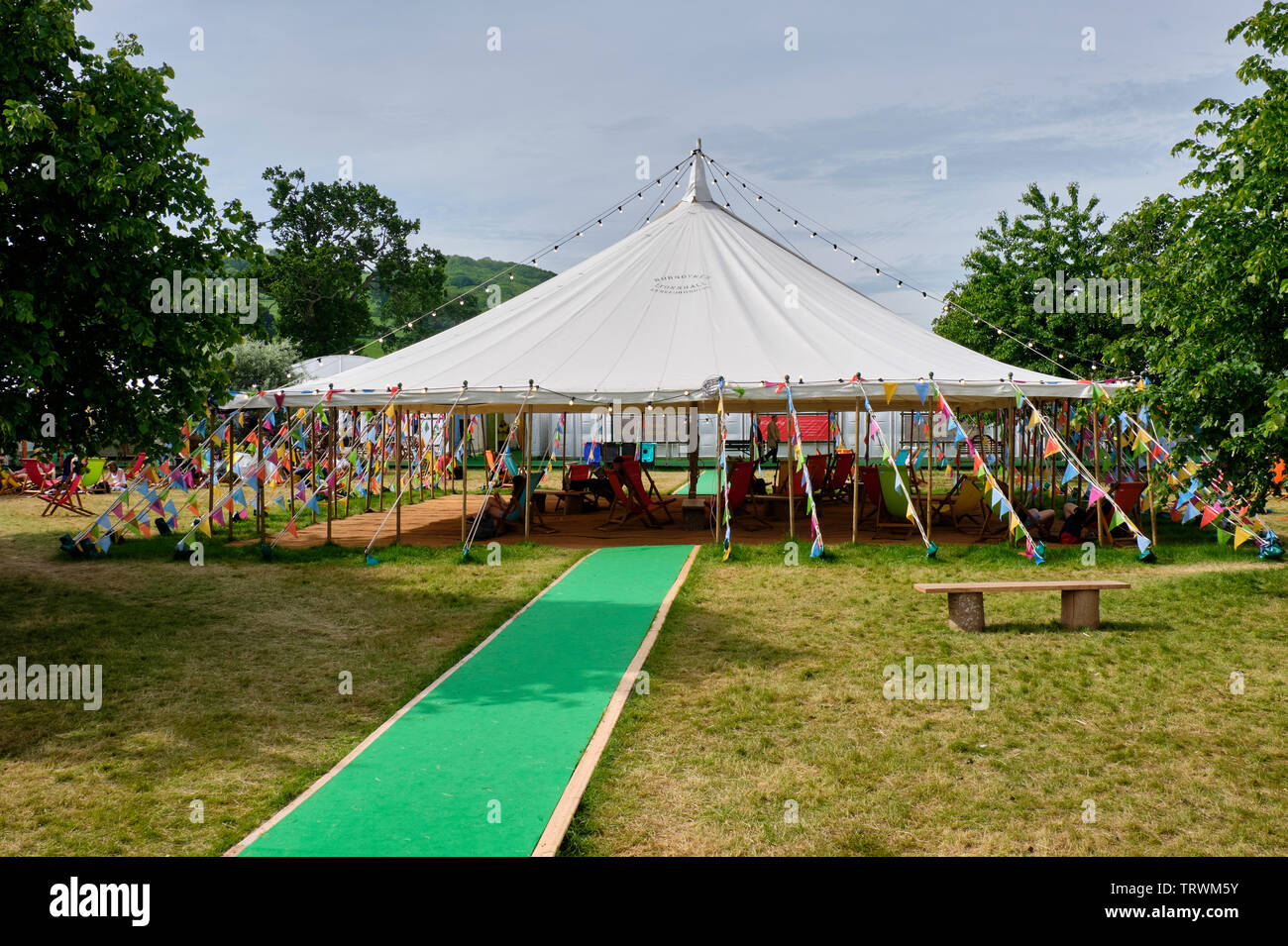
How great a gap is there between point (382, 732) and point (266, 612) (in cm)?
369

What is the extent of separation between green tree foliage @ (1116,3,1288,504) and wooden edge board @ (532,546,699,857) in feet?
15.0

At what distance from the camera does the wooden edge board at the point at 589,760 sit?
364 cm

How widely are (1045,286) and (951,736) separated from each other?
66.8 feet

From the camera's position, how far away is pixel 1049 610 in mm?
7891

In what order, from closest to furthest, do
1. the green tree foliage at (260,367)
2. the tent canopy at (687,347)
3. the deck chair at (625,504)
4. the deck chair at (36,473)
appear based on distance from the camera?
1. the tent canopy at (687,347)
2. the deck chair at (625,504)
3. the deck chair at (36,473)
4. the green tree foliage at (260,367)

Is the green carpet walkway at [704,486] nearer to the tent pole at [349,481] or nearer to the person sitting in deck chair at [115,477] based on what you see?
the tent pole at [349,481]

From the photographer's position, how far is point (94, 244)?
6.50 meters

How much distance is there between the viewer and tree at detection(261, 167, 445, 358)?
132 ft

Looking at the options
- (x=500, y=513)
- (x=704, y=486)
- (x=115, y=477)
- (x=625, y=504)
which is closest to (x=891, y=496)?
(x=625, y=504)

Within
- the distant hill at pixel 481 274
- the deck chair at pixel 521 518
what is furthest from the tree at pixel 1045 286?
the distant hill at pixel 481 274

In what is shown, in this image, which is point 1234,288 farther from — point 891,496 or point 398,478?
point 398,478

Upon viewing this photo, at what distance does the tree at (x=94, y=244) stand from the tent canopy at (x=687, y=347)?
4886 mm

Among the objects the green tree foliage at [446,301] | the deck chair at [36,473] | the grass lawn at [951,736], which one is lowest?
the grass lawn at [951,736]
